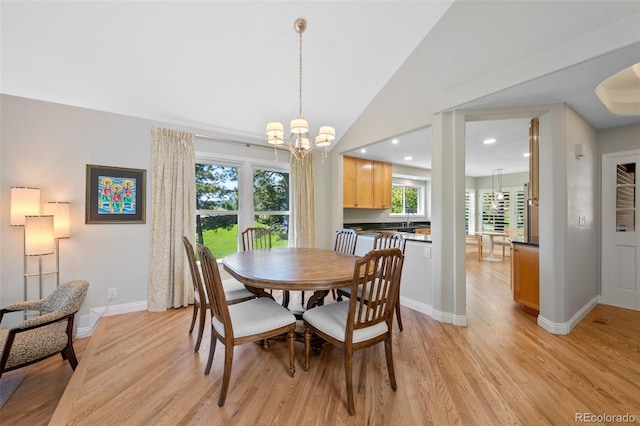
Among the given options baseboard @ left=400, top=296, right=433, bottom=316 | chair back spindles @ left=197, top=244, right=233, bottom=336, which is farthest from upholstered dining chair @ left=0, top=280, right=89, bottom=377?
baseboard @ left=400, top=296, right=433, bottom=316

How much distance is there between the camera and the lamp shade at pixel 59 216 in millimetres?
2545

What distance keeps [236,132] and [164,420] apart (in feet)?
11.1

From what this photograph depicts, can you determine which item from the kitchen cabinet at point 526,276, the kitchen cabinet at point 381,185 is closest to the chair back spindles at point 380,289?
the kitchen cabinet at point 526,276

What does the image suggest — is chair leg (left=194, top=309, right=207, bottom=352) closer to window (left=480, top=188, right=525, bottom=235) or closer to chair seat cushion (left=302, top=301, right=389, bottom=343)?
chair seat cushion (left=302, top=301, right=389, bottom=343)

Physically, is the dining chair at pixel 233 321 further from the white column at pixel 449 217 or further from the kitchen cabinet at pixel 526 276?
the kitchen cabinet at pixel 526 276

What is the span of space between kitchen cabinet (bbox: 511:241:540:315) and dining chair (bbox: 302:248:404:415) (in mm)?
2311

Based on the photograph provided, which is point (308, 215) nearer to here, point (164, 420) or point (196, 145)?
point (196, 145)

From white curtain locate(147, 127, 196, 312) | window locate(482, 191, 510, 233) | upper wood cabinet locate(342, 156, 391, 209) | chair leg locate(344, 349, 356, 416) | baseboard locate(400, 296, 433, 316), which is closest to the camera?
chair leg locate(344, 349, 356, 416)

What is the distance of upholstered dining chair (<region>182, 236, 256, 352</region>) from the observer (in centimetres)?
213

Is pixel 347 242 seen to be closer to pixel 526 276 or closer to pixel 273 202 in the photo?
pixel 273 202

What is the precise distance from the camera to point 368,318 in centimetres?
166

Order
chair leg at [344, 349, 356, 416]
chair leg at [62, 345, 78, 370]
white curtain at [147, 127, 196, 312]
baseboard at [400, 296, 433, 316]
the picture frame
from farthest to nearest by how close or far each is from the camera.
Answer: white curtain at [147, 127, 196, 312]
baseboard at [400, 296, 433, 316]
the picture frame
chair leg at [62, 345, 78, 370]
chair leg at [344, 349, 356, 416]

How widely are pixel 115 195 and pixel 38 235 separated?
31.6 inches

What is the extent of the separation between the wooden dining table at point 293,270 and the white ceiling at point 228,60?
2.14 meters
